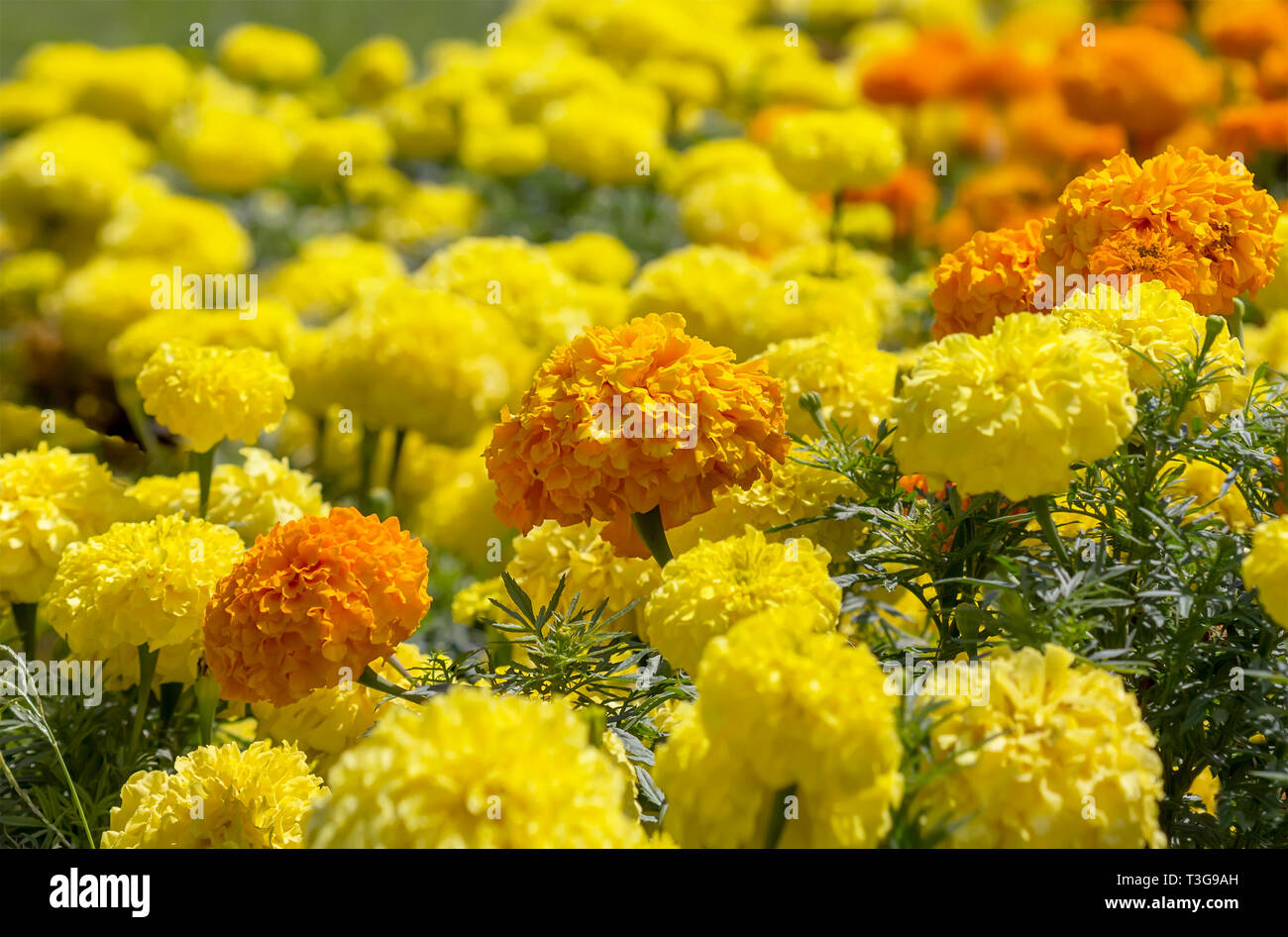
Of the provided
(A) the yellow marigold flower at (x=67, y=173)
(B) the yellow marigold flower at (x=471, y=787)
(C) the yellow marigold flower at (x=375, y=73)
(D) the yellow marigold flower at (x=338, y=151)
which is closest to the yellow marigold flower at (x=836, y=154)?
(D) the yellow marigold flower at (x=338, y=151)

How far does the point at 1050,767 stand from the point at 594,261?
6.45ft

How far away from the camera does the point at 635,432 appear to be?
1257 millimetres

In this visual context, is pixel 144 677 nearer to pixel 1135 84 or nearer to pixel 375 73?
pixel 1135 84

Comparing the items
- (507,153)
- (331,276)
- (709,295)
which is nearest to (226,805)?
(709,295)

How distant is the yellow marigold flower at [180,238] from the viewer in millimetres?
3326

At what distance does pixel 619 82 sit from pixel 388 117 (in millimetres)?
727

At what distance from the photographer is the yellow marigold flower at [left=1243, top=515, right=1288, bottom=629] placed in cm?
95

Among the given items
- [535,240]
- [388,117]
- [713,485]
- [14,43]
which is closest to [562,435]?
[713,485]

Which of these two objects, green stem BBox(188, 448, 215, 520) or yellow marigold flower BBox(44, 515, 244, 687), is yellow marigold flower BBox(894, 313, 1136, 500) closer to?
yellow marigold flower BBox(44, 515, 244, 687)

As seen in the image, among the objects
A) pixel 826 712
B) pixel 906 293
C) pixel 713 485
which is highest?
pixel 906 293

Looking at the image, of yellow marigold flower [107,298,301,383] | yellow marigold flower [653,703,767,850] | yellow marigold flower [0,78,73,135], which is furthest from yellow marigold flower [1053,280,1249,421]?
yellow marigold flower [0,78,73,135]

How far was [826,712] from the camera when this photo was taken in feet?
2.88

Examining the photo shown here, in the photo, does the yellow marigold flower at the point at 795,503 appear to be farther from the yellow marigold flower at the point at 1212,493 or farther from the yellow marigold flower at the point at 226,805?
the yellow marigold flower at the point at 226,805
